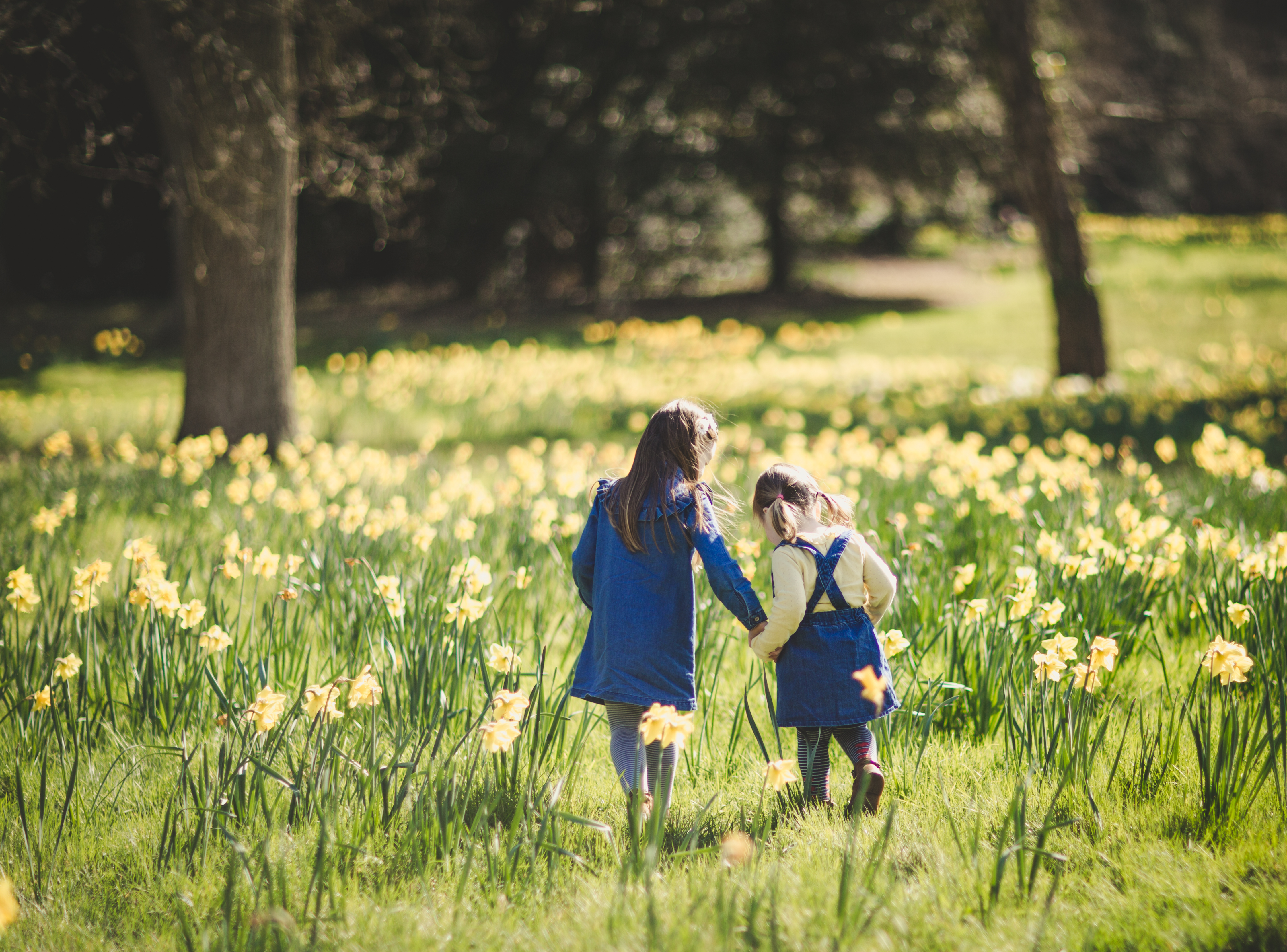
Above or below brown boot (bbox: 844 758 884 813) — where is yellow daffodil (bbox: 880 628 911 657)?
above

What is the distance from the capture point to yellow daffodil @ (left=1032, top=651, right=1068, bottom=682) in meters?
2.17

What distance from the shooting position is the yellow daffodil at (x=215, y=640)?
2.30 m

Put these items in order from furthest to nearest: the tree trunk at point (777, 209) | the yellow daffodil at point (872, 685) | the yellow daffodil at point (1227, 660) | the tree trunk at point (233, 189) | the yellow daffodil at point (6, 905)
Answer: the tree trunk at point (777, 209) → the tree trunk at point (233, 189) → the yellow daffodil at point (1227, 660) → the yellow daffodil at point (872, 685) → the yellow daffodil at point (6, 905)

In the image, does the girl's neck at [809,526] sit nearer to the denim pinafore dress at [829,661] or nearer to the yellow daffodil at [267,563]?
the denim pinafore dress at [829,661]

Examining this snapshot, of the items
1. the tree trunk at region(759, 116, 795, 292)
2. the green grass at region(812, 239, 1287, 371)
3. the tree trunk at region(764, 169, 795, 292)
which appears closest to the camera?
the green grass at region(812, 239, 1287, 371)

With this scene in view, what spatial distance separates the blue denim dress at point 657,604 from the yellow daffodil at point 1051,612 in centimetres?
83

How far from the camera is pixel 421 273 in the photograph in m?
19.9

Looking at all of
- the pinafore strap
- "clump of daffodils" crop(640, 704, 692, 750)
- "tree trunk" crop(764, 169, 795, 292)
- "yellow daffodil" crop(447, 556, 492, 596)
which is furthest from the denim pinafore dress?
"tree trunk" crop(764, 169, 795, 292)

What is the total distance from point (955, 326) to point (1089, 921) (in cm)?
1646

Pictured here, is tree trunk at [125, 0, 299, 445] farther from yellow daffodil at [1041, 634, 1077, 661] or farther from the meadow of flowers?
yellow daffodil at [1041, 634, 1077, 661]

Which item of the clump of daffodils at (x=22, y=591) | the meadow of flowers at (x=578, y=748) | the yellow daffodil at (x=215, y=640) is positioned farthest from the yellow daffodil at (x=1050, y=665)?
the clump of daffodils at (x=22, y=591)

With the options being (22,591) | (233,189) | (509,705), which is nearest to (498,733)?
(509,705)

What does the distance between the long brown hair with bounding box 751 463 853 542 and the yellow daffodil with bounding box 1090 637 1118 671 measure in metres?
0.66

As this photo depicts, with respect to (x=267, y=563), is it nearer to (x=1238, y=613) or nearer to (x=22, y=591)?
(x=22, y=591)
